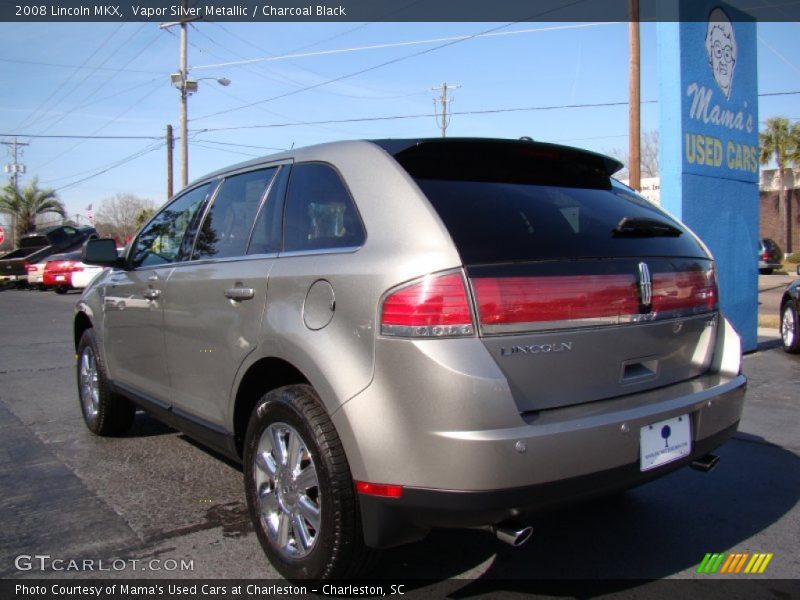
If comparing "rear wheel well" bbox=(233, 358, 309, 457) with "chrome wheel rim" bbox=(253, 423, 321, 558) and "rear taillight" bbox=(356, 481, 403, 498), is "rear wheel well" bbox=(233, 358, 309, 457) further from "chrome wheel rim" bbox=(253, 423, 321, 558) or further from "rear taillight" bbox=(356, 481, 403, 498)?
"rear taillight" bbox=(356, 481, 403, 498)

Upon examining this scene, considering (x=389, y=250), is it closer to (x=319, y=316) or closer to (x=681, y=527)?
(x=319, y=316)

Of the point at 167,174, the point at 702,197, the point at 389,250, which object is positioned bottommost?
the point at 389,250

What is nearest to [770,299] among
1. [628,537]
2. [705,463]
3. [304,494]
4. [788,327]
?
[788,327]

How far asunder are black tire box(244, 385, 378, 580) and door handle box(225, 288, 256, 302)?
48 cm

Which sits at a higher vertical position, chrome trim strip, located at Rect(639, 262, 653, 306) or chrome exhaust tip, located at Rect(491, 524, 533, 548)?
chrome trim strip, located at Rect(639, 262, 653, 306)

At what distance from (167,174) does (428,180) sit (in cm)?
3663

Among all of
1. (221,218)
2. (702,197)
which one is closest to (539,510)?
(221,218)

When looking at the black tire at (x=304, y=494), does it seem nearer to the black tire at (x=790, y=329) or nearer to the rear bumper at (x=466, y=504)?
the rear bumper at (x=466, y=504)

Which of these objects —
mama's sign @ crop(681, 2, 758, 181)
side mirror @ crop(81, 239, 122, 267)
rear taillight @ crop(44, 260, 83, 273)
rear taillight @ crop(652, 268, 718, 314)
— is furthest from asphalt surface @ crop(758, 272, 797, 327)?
rear taillight @ crop(44, 260, 83, 273)

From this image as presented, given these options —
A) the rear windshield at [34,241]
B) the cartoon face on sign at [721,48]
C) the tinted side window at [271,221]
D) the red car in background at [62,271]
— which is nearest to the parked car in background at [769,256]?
the cartoon face on sign at [721,48]

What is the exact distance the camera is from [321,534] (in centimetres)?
248

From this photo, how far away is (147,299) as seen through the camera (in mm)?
4012

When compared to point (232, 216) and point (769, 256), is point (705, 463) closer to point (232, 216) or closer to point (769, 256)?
point (232, 216)

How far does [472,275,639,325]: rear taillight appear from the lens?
89.7 inches
